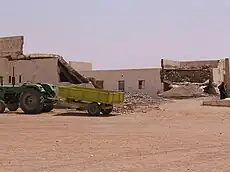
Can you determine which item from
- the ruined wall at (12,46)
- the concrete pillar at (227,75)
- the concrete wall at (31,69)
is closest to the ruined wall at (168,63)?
the concrete pillar at (227,75)

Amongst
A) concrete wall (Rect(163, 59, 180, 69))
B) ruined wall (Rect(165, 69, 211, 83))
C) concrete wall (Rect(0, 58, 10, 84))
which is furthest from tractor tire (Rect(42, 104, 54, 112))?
concrete wall (Rect(163, 59, 180, 69))

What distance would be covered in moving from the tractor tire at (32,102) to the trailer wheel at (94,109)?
2349mm

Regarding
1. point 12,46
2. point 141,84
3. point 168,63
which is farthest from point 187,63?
point 12,46

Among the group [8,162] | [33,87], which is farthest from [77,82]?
[8,162]

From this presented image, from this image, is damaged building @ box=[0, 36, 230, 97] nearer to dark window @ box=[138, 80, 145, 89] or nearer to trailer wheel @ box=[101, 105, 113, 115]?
dark window @ box=[138, 80, 145, 89]

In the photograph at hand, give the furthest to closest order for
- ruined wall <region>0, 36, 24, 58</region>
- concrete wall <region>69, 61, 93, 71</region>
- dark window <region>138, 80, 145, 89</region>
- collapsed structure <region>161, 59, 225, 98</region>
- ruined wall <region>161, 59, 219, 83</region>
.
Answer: concrete wall <region>69, 61, 93, 71</region>
dark window <region>138, 80, 145, 89</region>
ruined wall <region>161, 59, 219, 83</region>
collapsed structure <region>161, 59, 225, 98</region>
ruined wall <region>0, 36, 24, 58</region>

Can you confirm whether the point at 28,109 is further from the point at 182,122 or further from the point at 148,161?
the point at 148,161

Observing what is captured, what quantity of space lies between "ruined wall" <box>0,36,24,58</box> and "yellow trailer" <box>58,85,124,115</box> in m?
12.2

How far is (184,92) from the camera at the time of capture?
135 ft

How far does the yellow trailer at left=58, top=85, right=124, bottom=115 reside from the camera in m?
20.7

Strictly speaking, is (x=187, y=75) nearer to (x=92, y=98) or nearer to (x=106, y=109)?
(x=106, y=109)

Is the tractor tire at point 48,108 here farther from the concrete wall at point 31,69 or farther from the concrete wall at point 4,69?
the concrete wall at point 4,69

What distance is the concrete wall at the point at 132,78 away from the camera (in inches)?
1784

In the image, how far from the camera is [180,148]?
1045 cm
